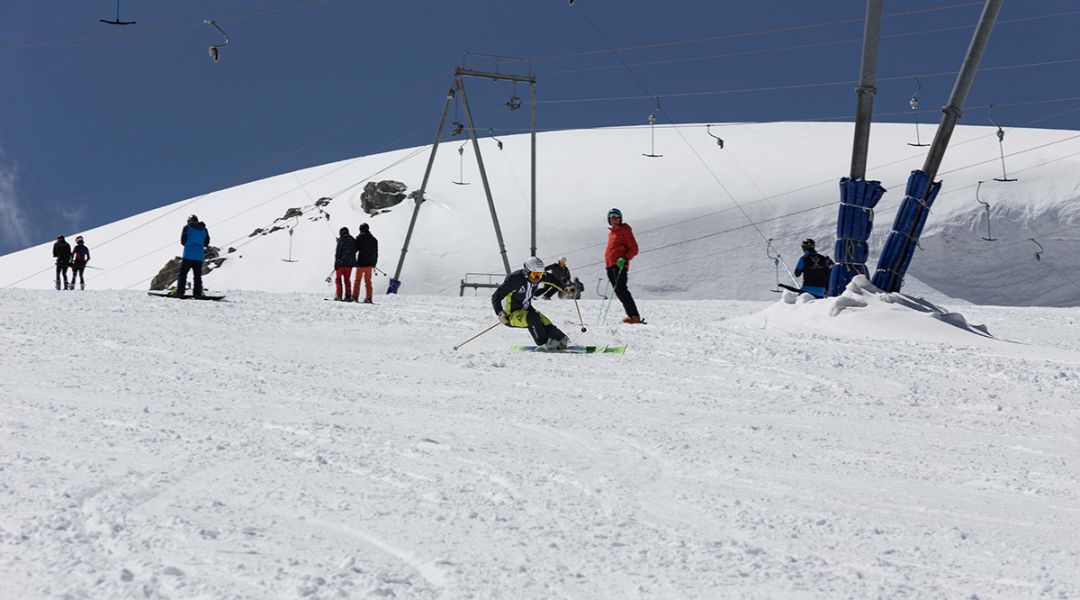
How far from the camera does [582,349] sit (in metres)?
11.5

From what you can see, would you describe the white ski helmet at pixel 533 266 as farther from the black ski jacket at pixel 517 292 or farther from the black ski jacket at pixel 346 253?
the black ski jacket at pixel 346 253

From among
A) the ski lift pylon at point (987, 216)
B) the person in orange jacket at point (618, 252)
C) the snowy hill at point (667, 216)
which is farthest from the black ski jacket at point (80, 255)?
the ski lift pylon at point (987, 216)

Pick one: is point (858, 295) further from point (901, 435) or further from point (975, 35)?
point (901, 435)

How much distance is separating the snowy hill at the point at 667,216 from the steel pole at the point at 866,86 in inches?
1321

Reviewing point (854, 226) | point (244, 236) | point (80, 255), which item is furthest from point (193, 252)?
point (244, 236)

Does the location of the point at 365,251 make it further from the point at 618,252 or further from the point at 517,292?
the point at 517,292

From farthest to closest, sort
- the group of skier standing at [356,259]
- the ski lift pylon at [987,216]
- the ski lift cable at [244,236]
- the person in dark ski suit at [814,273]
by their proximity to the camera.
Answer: the ski lift cable at [244,236] → the ski lift pylon at [987,216] → the group of skier standing at [356,259] → the person in dark ski suit at [814,273]

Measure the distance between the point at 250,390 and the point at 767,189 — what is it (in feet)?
187

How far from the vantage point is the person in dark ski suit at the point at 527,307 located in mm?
11539

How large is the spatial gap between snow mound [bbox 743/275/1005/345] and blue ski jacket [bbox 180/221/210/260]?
9179 mm

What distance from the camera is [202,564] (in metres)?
3.73

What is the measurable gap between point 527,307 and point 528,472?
20.7 feet

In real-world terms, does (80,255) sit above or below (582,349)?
above

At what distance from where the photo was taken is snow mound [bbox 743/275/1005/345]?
12945 millimetres
